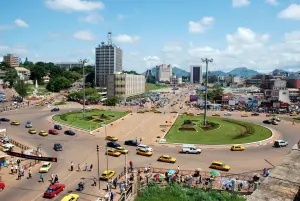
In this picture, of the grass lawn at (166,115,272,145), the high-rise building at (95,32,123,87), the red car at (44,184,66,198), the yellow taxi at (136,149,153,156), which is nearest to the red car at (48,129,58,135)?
the yellow taxi at (136,149,153,156)

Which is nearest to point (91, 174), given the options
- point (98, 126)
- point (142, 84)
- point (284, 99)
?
point (98, 126)

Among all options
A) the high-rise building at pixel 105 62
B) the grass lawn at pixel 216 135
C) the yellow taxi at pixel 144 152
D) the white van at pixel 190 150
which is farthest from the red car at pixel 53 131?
the high-rise building at pixel 105 62

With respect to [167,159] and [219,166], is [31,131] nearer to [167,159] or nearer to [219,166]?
[167,159]

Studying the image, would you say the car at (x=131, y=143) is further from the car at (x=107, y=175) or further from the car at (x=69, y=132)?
the car at (x=107, y=175)

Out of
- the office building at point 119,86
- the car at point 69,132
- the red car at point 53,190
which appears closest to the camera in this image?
the red car at point 53,190

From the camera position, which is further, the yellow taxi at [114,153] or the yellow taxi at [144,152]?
the yellow taxi at [144,152]

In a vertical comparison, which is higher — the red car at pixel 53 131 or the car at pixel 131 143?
the red car at pixel 53 131

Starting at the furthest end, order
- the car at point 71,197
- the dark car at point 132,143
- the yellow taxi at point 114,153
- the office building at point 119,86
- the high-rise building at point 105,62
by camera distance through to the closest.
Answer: the high-rise building at point 105,62, the office building at point 119,86, the dark car at point 132,143, the yellow taxi at point 114,153, the car at point 71,197
